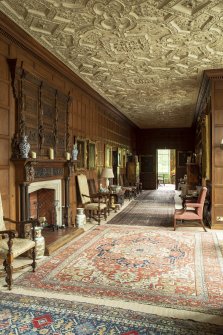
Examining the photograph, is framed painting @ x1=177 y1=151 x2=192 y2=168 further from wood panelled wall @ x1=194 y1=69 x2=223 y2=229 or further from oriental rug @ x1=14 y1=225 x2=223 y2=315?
oriental rug @ x1=14 y1=225 x2=223 y2=315

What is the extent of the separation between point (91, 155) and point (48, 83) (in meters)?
3.15

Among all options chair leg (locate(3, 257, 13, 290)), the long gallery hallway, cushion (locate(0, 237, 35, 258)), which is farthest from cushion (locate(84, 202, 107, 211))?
chair leg (locate(3, 257, 13, 290))

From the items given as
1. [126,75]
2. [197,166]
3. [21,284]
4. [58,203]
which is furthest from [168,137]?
[21,284]

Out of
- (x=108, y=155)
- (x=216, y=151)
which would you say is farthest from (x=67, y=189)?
(x=108, y=155)

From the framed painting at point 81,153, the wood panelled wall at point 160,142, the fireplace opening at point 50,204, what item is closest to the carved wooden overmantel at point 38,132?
the fireplace opening at point 50,204

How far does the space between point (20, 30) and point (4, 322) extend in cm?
400

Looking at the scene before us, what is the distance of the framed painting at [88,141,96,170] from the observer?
27.5ft

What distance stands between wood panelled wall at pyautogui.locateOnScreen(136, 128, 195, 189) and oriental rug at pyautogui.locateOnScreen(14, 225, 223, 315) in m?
11.7

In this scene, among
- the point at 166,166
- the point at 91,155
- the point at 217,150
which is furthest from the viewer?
the point at 166,166

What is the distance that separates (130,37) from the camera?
4.76 m

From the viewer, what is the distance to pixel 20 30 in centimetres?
445

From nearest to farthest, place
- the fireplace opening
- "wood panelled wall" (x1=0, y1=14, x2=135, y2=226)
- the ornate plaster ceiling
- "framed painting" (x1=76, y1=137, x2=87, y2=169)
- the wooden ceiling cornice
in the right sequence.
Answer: the ornate plaster ceiling
the wooden ceiling cornice
"wood panelled wall" (x1=0, y1=14, x2=135, y2=226)
the fireplace opening
"framed painting" (x1=76, y1=137, x2=87, y2=169)

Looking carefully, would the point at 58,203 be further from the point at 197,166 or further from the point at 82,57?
the point at 197,166

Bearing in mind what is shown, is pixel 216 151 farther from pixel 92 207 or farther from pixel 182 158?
pixel 182 158
